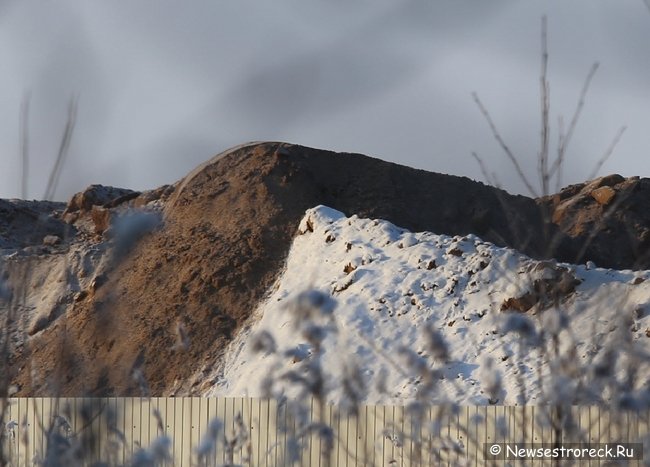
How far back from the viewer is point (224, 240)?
28.2 metres

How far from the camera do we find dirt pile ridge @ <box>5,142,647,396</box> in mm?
24609

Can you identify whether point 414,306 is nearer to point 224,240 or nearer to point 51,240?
point 224,240

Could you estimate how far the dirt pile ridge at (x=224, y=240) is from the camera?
24609mm

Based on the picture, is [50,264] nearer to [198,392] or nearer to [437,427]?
[198,392]

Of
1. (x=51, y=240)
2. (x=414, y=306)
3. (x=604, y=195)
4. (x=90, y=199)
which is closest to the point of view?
(x=414, y=306)

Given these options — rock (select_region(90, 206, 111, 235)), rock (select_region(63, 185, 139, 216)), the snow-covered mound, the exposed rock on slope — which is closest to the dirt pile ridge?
rock (select_region(90, 206, 111, 235))

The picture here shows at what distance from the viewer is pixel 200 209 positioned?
3030 centimetres

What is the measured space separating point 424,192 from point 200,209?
23.0 ft

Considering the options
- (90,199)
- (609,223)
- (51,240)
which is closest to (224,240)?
(51,240)

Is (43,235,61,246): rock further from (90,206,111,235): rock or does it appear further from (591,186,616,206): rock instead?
(591,186,616,206): rock

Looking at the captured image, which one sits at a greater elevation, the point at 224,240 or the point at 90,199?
the point at 90,199

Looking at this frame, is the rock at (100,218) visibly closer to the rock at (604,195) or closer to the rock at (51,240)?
the rock at (51,240)

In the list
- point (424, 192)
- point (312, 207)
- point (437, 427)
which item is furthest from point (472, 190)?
point (437, 427)

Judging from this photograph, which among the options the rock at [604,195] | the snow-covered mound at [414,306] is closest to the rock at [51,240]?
the snow-covered mound at [414,306]
